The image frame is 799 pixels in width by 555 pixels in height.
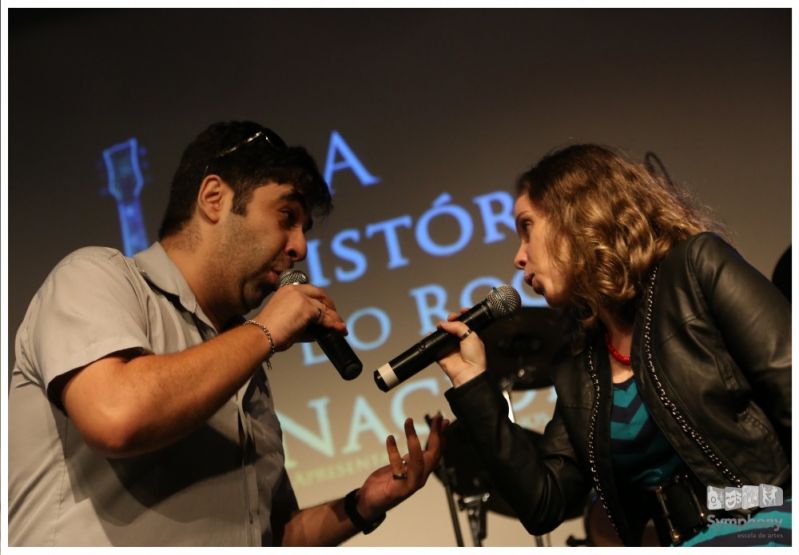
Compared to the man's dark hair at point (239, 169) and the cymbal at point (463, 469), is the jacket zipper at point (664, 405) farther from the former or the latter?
the cymbal at point (463, 469)

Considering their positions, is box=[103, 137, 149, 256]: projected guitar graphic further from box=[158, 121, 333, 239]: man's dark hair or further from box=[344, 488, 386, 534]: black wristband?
box=[344, 488, 386, 534]: black wristband

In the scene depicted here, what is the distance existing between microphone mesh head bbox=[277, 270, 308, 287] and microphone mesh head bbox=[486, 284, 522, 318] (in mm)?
455

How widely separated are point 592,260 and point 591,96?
189 centimetres

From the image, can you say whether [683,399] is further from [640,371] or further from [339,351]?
[339,351]

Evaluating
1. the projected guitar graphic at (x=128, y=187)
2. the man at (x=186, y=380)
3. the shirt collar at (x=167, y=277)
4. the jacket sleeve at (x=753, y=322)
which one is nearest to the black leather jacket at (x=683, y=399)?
the jacket sleeve at (x=753, y=322)

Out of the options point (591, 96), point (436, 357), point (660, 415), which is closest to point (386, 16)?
point (591, 96)

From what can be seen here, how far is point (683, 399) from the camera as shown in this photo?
5.81ft

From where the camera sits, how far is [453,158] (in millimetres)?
3701

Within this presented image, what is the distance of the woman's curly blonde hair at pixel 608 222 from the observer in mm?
1958

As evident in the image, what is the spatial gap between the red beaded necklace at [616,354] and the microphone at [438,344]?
0.82 ft

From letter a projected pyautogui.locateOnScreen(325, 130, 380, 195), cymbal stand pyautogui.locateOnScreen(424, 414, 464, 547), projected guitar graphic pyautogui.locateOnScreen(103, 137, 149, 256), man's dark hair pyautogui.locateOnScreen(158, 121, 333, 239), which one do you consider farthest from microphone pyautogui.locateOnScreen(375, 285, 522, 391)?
projected guitar graphic pyautogui.locateOnScreen(103, 137, 149, 256)

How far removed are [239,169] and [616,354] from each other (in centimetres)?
106
